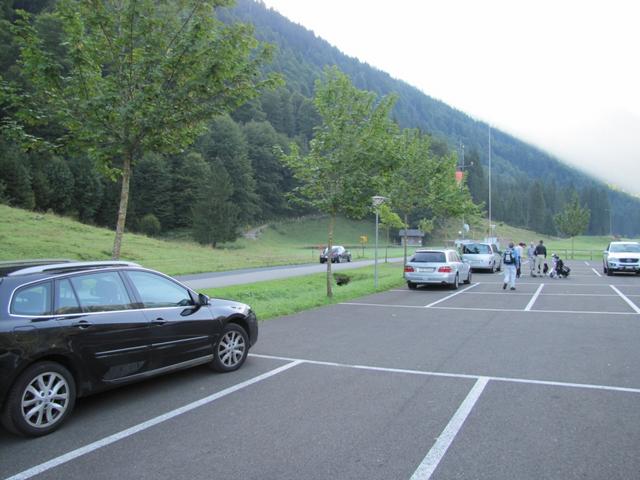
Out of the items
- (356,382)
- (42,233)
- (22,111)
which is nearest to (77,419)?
(356,382)

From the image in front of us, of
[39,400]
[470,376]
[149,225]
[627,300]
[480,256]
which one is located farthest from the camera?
[149,225]

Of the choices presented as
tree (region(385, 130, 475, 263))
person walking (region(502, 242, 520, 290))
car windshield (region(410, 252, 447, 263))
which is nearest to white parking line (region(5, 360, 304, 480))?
car windshield (region(410, 252, 447, 263))

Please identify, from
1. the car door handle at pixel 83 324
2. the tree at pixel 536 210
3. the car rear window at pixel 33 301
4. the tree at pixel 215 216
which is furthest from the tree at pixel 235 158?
the tree at pixel 536 210

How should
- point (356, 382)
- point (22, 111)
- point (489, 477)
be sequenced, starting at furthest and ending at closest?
point (22, 111) < point (356, 382) < point (489, 477)

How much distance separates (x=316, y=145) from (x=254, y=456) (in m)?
13.0

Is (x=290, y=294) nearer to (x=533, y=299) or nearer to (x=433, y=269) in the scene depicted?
(x=433, y=269)

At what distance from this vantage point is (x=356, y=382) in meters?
6.29

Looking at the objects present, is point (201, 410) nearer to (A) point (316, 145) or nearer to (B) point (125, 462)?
(B) point (125, 462)

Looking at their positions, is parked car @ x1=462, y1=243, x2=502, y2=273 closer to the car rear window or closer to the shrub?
the shrub

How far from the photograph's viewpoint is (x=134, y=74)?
9039 millimetres

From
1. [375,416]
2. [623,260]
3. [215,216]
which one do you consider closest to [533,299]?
[375,416]

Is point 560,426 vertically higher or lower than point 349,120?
lower

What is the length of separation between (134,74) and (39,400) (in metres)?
6.25

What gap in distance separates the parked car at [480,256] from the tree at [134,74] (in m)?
20.4
